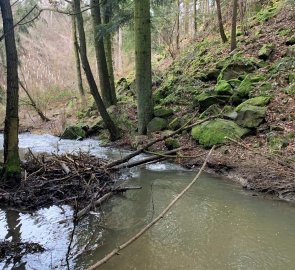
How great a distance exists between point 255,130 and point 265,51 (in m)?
4.44

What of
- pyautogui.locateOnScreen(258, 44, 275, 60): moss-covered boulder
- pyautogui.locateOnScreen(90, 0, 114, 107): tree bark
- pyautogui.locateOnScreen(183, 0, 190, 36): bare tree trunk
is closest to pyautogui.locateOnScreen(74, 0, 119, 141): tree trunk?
pyautogui.locateOnScreen(90, 0, 114, 107): tree bark

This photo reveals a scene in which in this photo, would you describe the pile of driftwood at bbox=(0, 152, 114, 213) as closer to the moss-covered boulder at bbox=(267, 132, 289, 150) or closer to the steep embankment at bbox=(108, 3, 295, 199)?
the steep embankment at bbox=(108, 3, 295, 199)

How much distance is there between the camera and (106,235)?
4762 mm

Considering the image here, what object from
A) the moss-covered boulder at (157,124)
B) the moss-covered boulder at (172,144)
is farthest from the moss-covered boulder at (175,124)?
the moss-covered boulder at (172,144)

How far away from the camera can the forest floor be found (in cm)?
677

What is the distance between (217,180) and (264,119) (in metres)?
2.61

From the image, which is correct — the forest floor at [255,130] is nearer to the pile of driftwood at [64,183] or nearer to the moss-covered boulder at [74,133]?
the moss-covered boulder at [74,133]

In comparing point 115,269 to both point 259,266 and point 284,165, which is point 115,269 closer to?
point 259,266

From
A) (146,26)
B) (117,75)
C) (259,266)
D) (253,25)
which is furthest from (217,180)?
(117,75)

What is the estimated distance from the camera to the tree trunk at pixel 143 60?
10.7 meters

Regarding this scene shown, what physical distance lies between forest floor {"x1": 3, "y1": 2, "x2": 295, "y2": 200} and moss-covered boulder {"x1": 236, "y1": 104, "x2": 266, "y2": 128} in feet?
0.56

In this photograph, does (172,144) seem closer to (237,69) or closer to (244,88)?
(244,88)

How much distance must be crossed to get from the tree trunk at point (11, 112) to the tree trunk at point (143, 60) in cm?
530

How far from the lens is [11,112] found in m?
6.00
